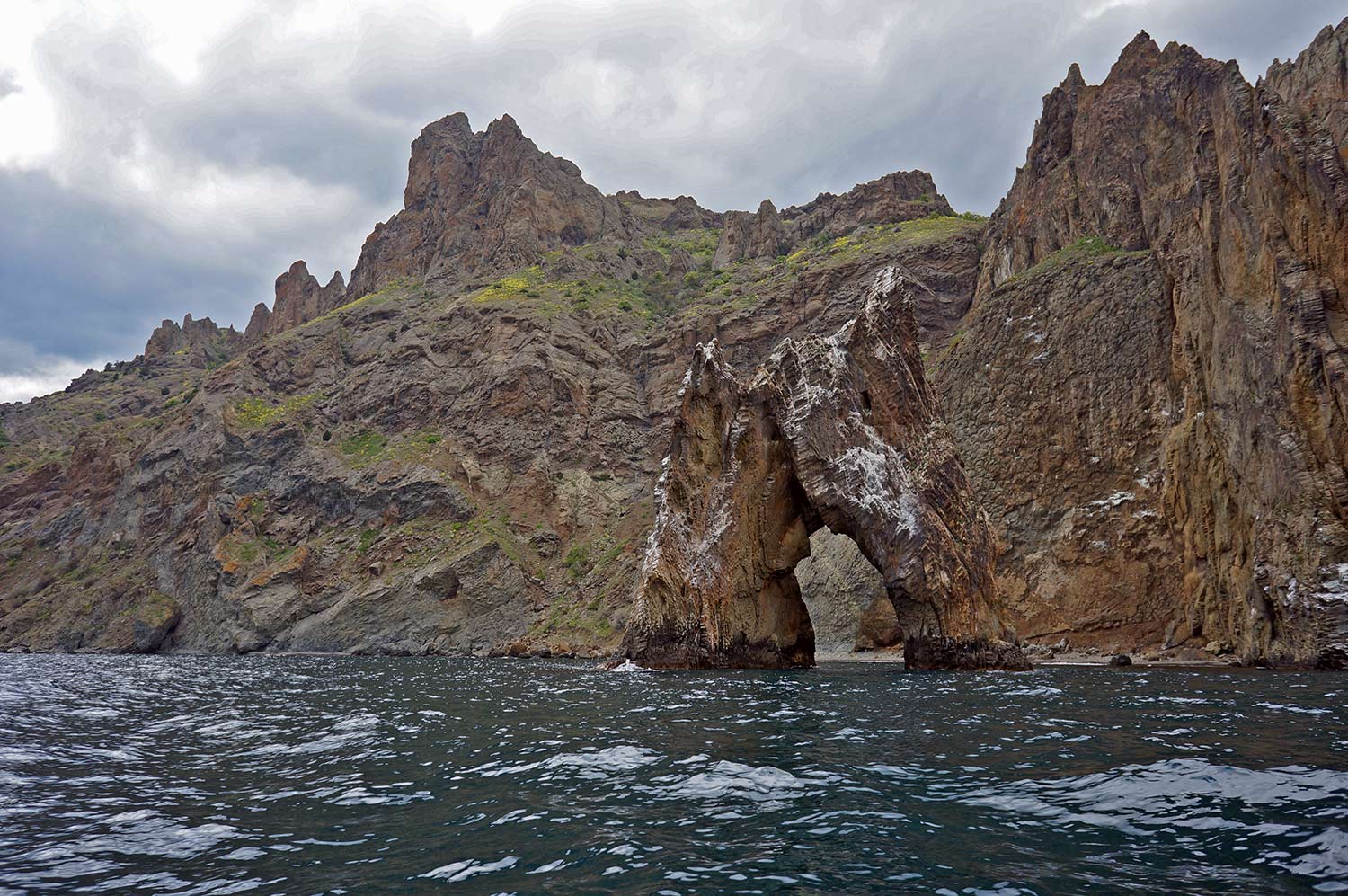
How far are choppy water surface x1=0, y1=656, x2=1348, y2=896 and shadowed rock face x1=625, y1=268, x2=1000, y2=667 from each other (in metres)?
13.9

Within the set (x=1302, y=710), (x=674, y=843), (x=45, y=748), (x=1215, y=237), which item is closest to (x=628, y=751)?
(x=674, y=843)

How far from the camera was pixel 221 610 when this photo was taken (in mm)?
82438

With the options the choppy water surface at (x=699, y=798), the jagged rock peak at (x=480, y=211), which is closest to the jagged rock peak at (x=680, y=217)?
the jagged rock peak at (x=480, y=211)

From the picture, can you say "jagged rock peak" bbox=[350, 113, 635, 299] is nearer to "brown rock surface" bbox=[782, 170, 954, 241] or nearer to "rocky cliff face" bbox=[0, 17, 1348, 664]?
→ "rocky cliff face" bbox=[0, 17, 1348, 664]

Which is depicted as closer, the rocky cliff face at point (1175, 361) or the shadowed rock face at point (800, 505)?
the rocky cliff face at point (1175, 361)

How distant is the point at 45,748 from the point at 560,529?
238ft

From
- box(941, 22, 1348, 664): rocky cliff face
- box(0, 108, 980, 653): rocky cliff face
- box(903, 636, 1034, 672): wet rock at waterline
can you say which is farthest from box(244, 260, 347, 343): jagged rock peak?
box(903, 636, 1034, 672): wet rock at waterline

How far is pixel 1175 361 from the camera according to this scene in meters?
49.0

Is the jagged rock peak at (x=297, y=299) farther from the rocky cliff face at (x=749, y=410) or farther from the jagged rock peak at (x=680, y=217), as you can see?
the jagged rock peak at (x=680, y=217)

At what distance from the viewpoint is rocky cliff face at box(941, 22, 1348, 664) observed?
32.9 m

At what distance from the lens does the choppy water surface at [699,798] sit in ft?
22.8

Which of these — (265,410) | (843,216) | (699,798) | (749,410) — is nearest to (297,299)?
(265,410)

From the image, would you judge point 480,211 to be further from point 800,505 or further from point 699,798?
point 699,798

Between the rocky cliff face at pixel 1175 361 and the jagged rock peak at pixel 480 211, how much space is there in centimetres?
8711
